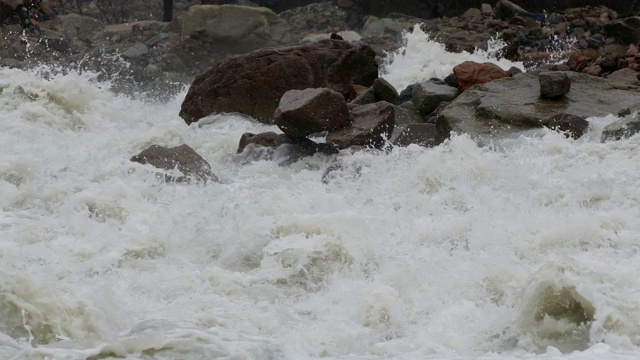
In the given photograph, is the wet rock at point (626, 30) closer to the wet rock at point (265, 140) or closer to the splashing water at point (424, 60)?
the splashing water at point (424, 60)

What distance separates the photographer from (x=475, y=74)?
1067 centimetres

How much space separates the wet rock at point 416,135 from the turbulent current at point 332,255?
498mm

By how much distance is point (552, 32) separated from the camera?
1512 centimetres

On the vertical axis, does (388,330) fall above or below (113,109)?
above

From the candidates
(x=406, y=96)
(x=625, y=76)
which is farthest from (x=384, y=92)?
(x=625, y=76)

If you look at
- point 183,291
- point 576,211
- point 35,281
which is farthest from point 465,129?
point 35,281

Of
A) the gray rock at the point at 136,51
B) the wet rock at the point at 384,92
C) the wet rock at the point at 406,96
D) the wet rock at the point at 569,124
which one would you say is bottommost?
the gray rock at the point at 136,51

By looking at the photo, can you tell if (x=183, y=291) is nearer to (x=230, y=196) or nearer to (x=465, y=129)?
(x=230, y=196)

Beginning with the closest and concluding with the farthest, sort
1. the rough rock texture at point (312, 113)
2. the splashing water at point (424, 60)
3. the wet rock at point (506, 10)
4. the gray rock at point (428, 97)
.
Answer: the rough rock texture at point (312, 113)
the gray rock at point (428, 97)
the splashing water at point (424, 60)
the wet rock at point (506, 10)

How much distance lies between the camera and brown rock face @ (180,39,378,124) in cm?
1105

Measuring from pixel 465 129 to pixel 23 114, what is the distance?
5397 mm

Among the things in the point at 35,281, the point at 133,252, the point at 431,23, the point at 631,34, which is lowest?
the point at 431,23

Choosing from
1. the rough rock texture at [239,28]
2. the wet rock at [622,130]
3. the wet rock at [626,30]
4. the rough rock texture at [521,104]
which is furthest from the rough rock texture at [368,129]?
the rough rock texture at [239,28]

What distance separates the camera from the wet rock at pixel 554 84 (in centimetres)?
929
